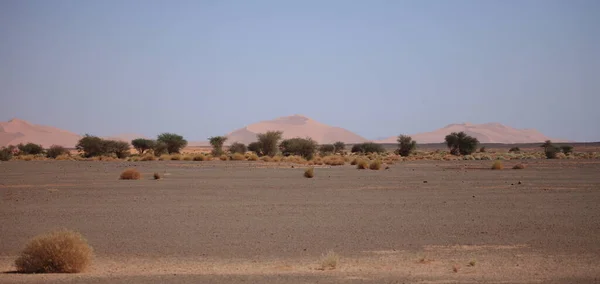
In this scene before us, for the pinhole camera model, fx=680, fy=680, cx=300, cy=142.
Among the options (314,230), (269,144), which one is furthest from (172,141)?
(314,230)

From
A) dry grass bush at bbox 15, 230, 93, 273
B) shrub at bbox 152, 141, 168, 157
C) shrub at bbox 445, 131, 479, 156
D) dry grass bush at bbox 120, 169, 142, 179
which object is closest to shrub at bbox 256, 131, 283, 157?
shrub at bbox 152, 141, 168, 157

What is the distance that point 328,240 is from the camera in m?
16.5

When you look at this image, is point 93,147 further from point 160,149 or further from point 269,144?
point 269,144

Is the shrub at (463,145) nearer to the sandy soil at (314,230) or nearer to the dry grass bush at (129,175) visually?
the sandy soil at (314,230)

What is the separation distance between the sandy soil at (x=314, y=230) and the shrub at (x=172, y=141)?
210 ft

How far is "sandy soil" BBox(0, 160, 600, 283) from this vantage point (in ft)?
40.2

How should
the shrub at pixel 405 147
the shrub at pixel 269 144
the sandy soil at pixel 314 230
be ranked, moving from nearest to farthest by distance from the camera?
the sandy soil at pixel 314 230, the shrub at pixel 269 144, the shrub at pixel 405 147

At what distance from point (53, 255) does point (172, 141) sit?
86714mm

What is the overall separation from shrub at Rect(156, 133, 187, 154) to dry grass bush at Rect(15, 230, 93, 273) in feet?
279

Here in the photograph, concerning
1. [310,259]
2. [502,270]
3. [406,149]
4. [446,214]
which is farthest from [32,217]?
[406,149]

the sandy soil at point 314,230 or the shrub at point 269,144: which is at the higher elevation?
the shrub at point 269,144

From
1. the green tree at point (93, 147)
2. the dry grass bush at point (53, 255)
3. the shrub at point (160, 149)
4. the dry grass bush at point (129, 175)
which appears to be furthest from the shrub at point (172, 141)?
the dry grass bush at point (53, 255)

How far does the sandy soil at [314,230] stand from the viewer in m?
12.3

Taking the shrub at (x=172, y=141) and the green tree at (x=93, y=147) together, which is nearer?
the green tree at (x=93, y=147)
